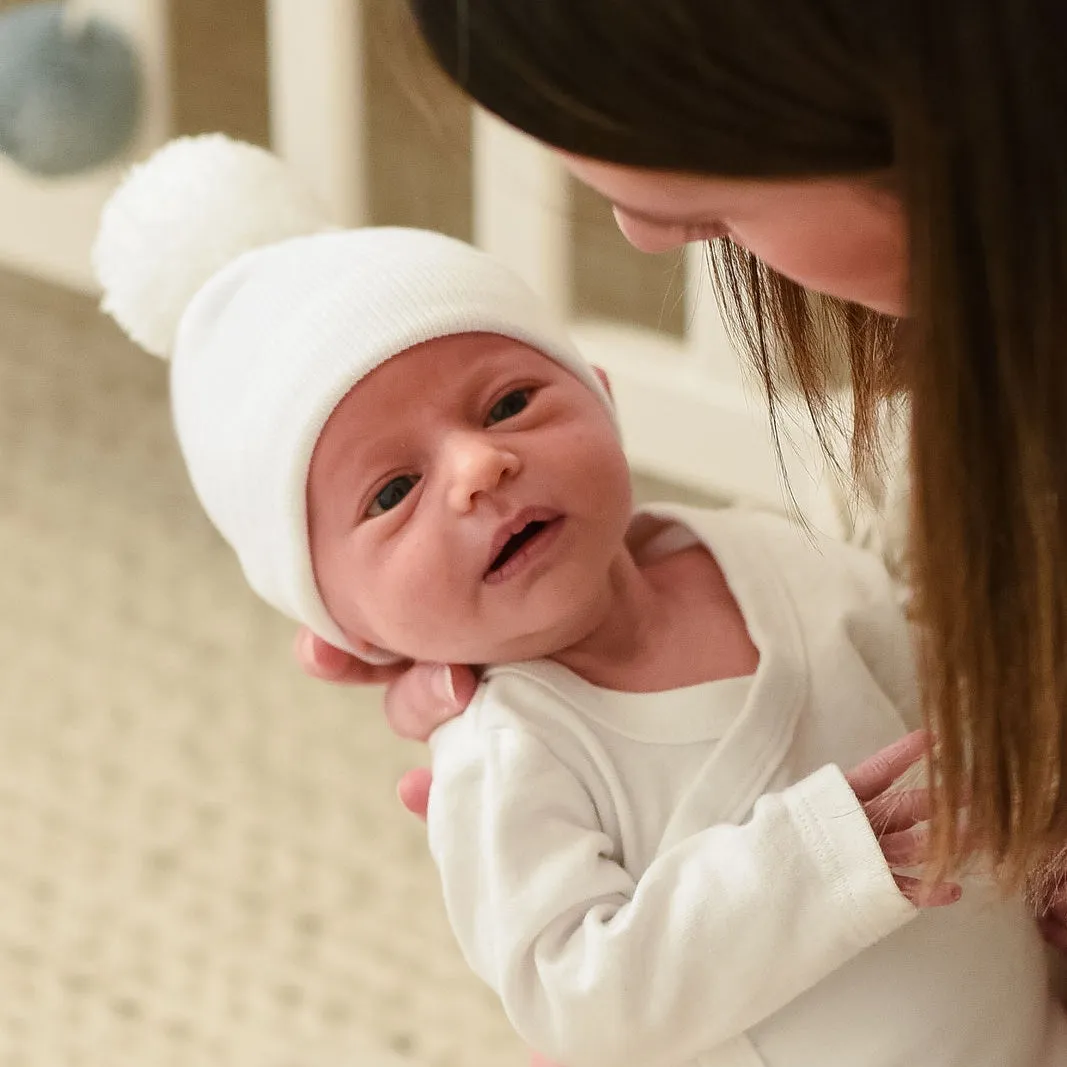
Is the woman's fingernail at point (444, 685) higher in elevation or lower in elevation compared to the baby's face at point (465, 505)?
lower

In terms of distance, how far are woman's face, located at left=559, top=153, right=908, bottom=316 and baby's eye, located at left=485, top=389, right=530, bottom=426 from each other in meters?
0.20

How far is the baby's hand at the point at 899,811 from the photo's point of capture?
2.29 feet

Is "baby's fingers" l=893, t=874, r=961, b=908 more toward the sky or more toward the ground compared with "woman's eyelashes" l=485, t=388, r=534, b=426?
more toward the ground

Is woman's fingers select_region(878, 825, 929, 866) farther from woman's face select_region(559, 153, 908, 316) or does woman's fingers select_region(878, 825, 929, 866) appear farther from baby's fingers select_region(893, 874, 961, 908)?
woman's face select_region(559, 153, 908, 316)

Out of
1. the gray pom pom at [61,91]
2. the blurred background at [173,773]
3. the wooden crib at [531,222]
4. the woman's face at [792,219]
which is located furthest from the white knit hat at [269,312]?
the wooden crib at [531,222]

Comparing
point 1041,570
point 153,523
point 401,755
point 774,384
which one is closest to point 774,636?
point 774,384

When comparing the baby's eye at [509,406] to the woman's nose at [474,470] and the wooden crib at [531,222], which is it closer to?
→ the woman's nose at [474,470]

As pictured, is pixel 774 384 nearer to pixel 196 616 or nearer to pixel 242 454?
pixel 242 454

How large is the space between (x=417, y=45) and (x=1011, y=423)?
0.24 m

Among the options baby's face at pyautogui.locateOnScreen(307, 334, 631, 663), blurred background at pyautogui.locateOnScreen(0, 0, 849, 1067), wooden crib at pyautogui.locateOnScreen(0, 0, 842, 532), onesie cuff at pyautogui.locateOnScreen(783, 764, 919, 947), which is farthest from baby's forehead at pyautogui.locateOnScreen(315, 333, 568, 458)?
wooden crib at pyautogui.locateOnScreen(0, 0, 842, 532)

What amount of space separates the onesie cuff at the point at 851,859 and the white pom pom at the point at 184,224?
0.45 meters

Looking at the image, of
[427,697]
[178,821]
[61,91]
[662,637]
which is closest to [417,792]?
[427,697]

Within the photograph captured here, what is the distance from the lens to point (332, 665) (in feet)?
2.79

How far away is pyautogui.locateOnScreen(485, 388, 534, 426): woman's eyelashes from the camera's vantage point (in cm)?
80
